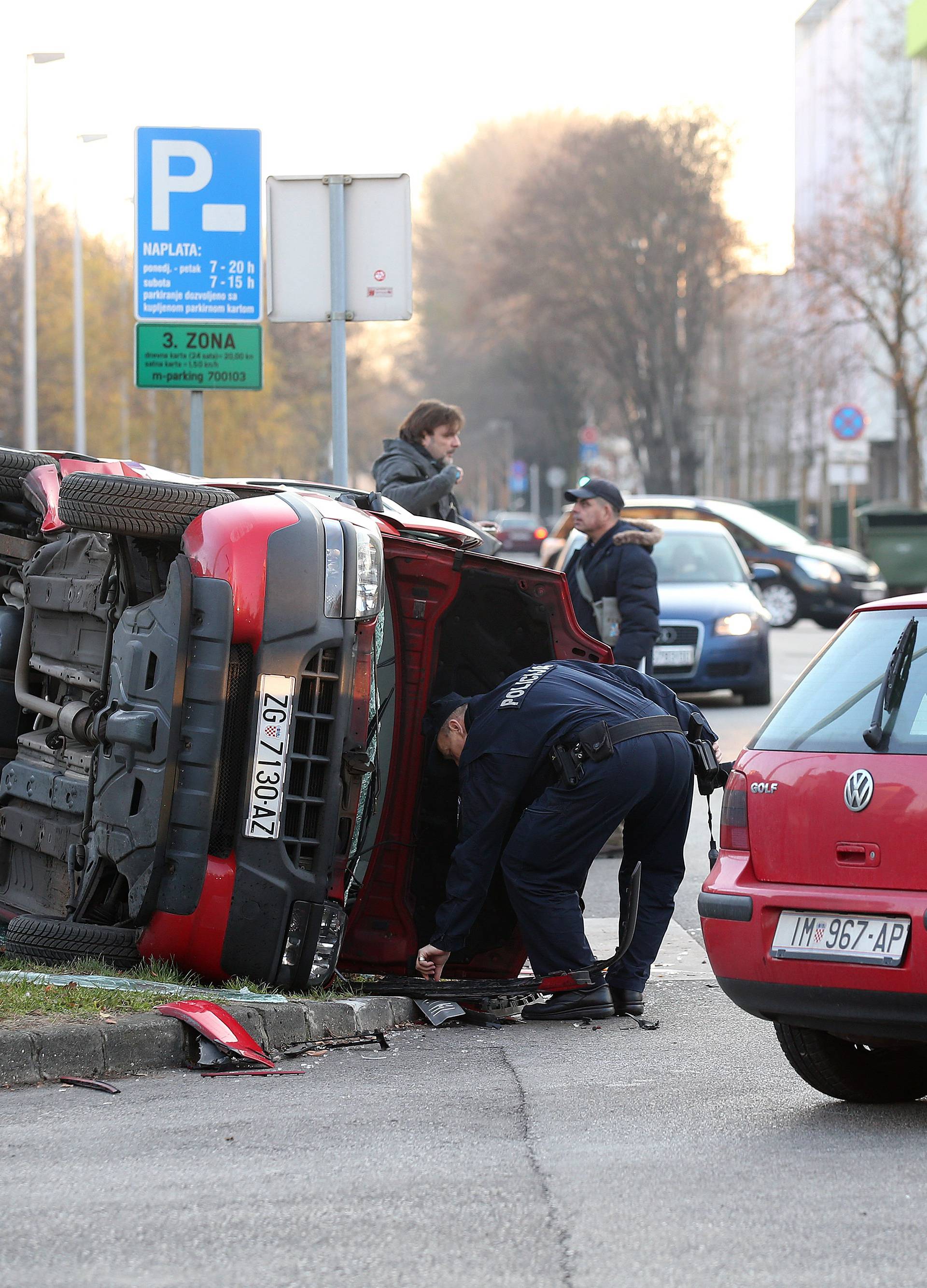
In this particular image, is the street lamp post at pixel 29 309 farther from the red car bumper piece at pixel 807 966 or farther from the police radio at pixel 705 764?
the red car bumper piece at pixel 807 966

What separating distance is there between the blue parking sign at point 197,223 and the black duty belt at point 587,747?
17.0 feet

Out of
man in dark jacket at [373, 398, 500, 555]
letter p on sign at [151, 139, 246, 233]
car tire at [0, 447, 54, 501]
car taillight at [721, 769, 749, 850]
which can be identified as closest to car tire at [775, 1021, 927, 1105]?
car taillight at [721, 769, 749, 850]

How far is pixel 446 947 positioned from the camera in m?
6.57

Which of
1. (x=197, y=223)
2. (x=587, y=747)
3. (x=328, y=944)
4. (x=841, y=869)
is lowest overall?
(x=328, y=944)

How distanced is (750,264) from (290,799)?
5223 centimetres

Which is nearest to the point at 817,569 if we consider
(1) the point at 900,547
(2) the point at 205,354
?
(1) the point at 900,547

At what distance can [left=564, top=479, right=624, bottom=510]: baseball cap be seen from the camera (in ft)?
31.6

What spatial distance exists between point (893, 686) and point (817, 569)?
22.1 meters

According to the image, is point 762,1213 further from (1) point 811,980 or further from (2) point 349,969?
(2) point 349,969

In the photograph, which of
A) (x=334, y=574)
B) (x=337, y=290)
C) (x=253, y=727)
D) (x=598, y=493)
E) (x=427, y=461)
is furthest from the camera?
(x=337, y=290)

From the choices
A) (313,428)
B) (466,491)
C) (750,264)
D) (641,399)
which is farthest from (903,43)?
(466,491)

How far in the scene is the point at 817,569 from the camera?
26.8 m

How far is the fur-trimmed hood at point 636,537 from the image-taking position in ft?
32.3

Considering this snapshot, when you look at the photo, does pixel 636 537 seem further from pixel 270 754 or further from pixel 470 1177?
pixel 470 1177
